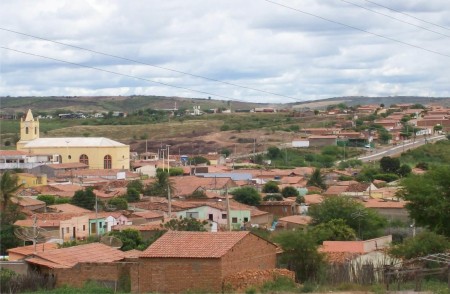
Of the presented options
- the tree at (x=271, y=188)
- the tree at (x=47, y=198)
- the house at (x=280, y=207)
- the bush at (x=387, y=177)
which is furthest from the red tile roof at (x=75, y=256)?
the bush at (x=387, y=177)

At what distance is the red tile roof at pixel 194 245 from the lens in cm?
2992

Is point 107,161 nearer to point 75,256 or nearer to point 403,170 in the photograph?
point 403,170

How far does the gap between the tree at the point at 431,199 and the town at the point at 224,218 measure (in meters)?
0.05

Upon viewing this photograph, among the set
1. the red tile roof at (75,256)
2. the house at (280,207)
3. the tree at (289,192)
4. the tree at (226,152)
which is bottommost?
the house at (280,207)

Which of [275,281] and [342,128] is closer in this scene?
[275,281]

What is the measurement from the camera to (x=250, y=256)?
31.7 metres

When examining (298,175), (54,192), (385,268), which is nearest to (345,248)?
(385,268)

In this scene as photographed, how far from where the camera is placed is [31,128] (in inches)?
4427

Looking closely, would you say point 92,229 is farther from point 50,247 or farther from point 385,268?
point 385,268

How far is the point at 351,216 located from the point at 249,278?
57.1 feet

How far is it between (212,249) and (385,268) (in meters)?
5.01

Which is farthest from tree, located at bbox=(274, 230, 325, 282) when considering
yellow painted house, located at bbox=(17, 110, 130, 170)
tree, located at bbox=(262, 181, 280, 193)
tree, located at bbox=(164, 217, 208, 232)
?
yellow painted house, located at bbox=(17, 110, 130, 170)

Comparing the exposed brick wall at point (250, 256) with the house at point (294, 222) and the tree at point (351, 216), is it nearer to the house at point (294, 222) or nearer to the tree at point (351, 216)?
the tree at point (351, 216)

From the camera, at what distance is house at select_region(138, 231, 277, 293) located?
2955cm
